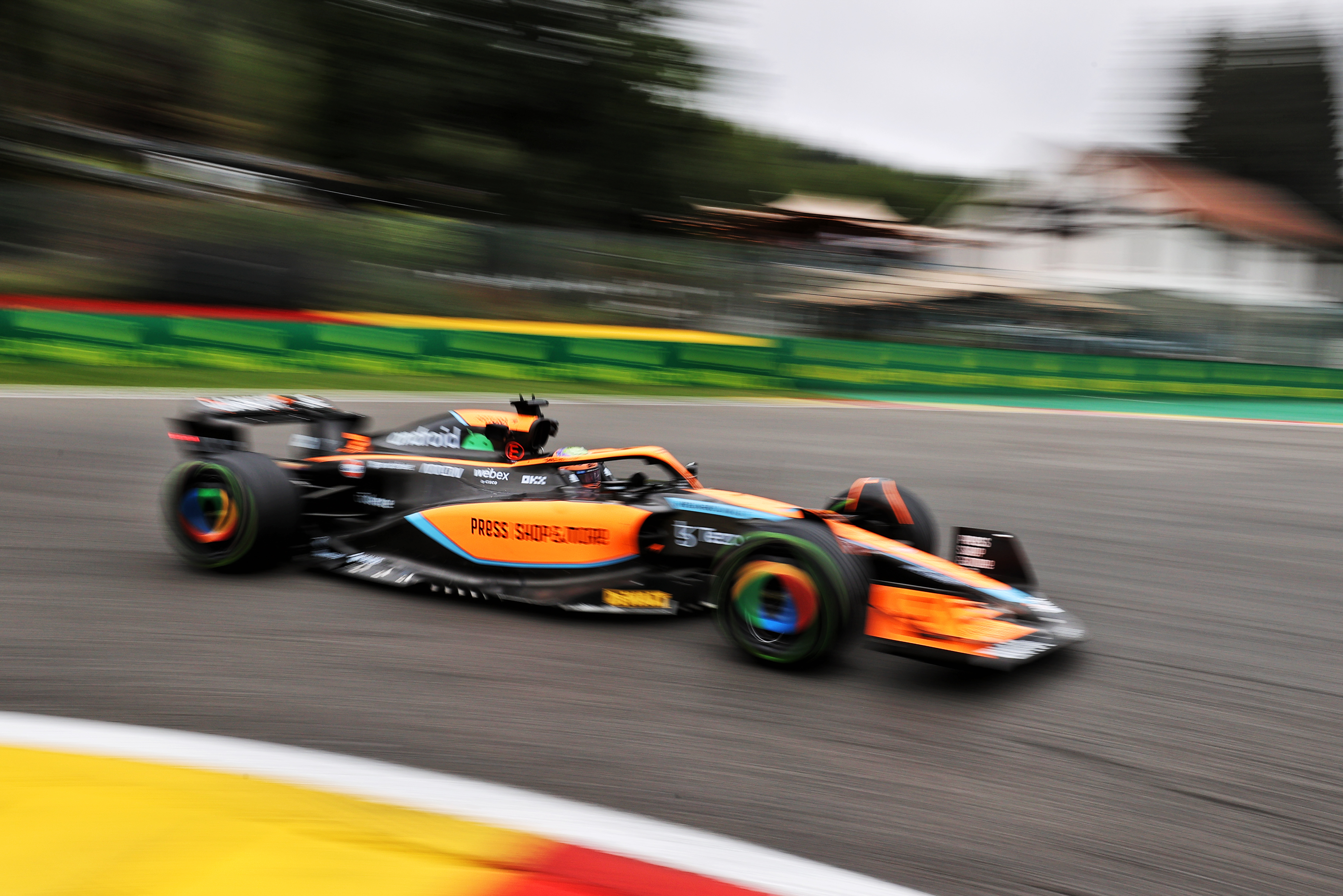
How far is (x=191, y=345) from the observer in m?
13.7

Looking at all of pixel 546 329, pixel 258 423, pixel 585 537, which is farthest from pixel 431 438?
pixel 546 329

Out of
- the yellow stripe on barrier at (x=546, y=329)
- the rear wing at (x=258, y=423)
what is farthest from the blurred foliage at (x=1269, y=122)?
the rear wing at (x=258, y=423)

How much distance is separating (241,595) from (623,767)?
7.75 ft

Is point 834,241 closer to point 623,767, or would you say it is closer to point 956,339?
point 956,339

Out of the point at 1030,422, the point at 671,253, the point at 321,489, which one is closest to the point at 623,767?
the point at 321,489

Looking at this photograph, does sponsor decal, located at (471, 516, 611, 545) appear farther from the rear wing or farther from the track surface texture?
the rear wing

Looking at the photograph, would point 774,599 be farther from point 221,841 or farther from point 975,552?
point 221,841

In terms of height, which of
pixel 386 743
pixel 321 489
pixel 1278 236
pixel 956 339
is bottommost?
pixel 386 743

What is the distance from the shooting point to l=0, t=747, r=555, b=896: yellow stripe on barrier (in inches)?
92.4

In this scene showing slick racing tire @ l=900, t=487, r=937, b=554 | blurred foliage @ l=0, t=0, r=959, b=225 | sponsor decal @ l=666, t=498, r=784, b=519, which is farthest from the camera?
blurred foliage @ l=0, t=0, r=959, b=225

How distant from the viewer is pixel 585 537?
14.6 ft

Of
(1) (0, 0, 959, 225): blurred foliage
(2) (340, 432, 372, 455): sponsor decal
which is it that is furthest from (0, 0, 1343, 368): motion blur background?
(2) (340, 432, 372, 455): sponsor decal

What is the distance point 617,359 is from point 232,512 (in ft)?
35.5

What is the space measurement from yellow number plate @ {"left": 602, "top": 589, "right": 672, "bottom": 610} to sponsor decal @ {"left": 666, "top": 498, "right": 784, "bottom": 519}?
0.37 metres
